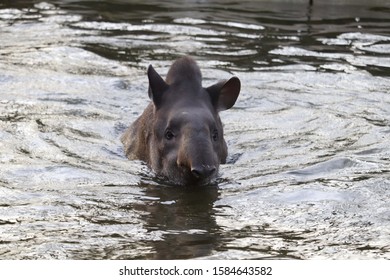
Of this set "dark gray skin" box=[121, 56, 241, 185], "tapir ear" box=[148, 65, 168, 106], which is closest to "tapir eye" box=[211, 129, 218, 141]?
"dark gray skin" box=[121, 56, 241, 185]

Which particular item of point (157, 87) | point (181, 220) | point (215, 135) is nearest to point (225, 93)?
point (157, 87)

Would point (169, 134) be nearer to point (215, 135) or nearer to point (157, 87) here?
point (215, 135)

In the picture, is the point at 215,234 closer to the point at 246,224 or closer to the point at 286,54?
the point at 246,224

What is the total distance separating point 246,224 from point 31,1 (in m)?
14.1

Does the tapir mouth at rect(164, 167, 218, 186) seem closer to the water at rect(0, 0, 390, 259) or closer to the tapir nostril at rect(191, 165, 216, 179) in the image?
the tapir nostril at rect(191, 165, 216, 179)

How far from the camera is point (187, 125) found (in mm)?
10414

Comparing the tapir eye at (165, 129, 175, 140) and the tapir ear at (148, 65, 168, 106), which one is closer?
the tapir eye at (165, 129, 175, 140)

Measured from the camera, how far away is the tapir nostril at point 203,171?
9.80 m

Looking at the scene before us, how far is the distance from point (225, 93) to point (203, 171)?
1945 mm

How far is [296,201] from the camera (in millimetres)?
9609

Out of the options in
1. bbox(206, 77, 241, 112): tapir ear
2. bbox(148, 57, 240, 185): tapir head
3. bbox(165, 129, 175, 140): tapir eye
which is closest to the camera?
bbox(148, 57, 240, 185): tapir head

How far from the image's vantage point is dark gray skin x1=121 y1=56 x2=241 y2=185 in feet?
33.0

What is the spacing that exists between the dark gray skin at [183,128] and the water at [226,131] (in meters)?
0.19

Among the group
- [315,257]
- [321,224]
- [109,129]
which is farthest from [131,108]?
[315,257]
